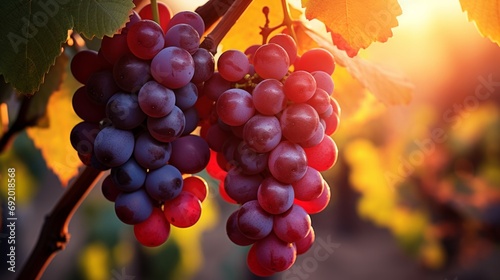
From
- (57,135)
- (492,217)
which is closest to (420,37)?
(492,217)

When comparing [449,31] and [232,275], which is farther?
[449,31]

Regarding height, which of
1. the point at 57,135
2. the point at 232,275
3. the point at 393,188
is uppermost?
the point at 57,135

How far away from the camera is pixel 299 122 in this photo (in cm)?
51

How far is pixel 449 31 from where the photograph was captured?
458 cm

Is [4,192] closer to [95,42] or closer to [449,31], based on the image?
[95,42]

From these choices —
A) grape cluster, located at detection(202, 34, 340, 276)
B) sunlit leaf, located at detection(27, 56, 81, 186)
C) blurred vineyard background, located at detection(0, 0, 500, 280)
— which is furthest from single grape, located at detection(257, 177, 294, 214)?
blurred vineyard background, located at detection(0, 0, 500, 280)

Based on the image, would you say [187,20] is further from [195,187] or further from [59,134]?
[59,134]

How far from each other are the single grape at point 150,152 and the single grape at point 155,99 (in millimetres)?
30

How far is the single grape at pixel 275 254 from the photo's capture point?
1.75 feet

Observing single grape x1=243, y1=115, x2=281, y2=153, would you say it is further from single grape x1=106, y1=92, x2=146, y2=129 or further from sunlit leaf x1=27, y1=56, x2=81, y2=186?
sunlit leaf x1=27, y1=56, x2=81, y2=186

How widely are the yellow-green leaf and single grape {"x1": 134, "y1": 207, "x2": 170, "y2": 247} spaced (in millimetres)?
345

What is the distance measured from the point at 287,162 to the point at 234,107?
67mm

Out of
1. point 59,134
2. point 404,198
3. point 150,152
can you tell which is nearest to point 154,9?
point 150,152

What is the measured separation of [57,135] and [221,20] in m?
0.49
